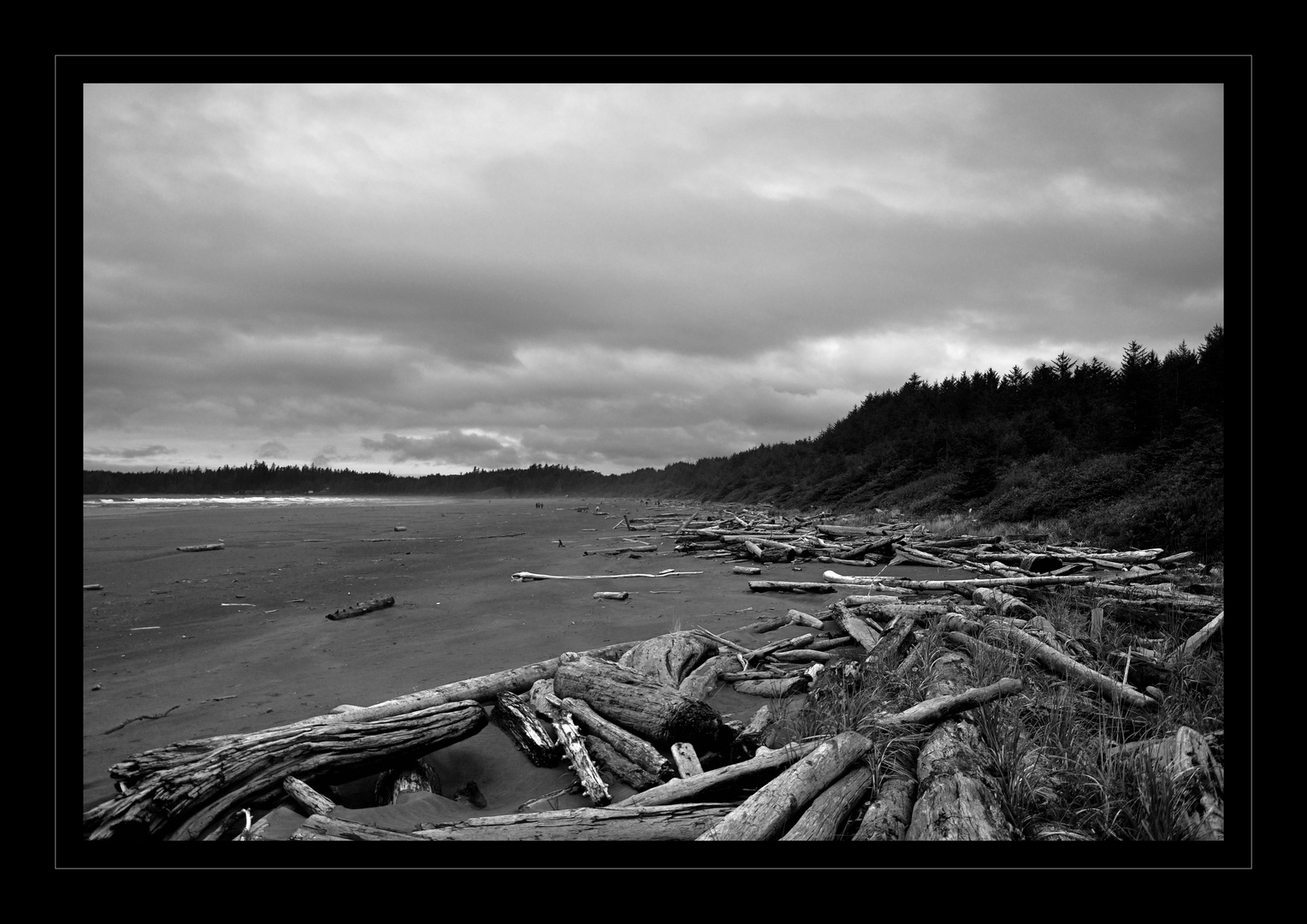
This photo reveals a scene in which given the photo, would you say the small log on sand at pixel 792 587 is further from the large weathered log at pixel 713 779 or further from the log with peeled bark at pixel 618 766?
the large weathered log at pixel 713 779

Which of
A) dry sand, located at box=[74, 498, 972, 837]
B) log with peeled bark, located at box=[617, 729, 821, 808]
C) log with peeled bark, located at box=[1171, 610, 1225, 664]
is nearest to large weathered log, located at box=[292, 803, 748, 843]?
A: log with peeled bark, located at box=[617, 729, 821, 808]

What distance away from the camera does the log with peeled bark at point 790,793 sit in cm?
272

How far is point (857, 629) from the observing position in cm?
780

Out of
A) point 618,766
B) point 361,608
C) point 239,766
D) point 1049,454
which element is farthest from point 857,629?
point 1049,454

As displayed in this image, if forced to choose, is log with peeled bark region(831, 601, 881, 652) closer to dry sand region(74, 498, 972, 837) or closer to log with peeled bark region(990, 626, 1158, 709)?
dry sand region(74, 498, 972, 837)

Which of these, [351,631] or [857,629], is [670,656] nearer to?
[857,629]

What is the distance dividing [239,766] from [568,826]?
2.33 metres

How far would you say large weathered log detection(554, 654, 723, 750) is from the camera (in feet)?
14.1

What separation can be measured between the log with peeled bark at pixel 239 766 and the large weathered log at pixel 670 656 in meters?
2.24

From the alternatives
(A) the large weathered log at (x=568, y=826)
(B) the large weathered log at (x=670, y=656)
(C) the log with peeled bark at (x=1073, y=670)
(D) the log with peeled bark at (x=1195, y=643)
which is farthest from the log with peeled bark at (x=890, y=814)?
(D) the log with peeled bark at (x=1195, y=643)
